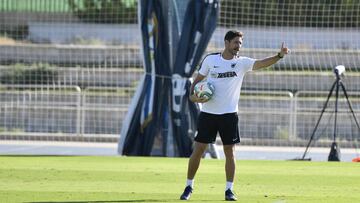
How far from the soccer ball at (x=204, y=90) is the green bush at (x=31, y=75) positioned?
19.4 metres

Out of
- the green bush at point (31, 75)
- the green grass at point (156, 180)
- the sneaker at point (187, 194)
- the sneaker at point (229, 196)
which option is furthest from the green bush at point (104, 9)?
the sneaker at point (229, 196)

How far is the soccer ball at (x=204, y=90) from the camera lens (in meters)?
12.0

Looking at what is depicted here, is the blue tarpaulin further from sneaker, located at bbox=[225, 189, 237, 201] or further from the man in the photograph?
sneaker, located at bbox=[225, 189, 237, 201]

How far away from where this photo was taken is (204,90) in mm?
11953

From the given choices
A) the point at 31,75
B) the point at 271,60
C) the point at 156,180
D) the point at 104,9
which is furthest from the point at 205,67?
the point at 31,75

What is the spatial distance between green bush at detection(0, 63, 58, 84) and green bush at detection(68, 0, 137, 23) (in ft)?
8.08

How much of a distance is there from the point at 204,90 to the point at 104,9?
19.1 metres

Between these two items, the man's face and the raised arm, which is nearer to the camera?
the raised arm

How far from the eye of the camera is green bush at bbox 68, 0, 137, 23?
29484 mm

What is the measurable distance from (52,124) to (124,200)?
17.6m

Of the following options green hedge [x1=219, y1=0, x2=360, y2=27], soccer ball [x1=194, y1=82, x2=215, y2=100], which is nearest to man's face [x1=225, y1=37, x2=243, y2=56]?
soccer ball [x1=194, y1=82, x2=215, y2=100]

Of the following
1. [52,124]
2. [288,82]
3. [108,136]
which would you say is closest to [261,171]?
[108,136]

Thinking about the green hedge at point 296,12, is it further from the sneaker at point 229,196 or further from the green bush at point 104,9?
the sneaker at point 229,196

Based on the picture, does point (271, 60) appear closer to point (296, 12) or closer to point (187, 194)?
point (187, 194)
